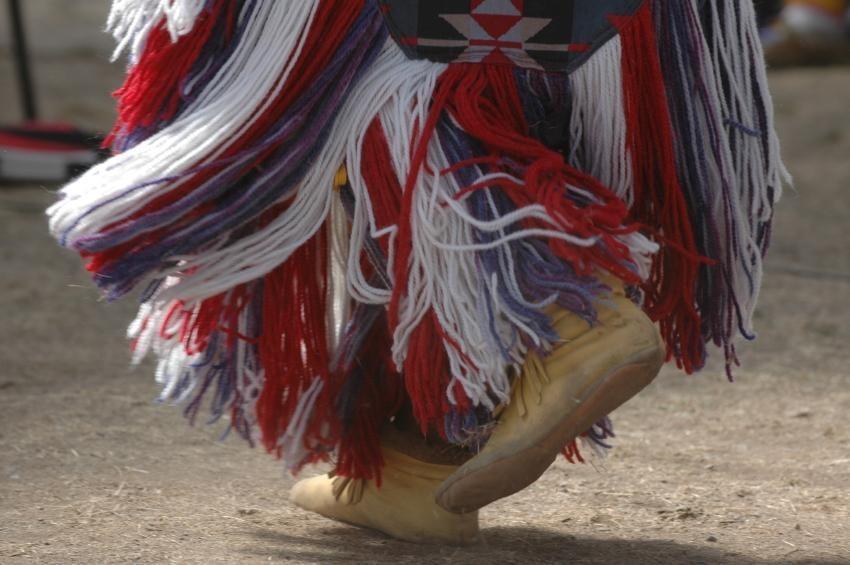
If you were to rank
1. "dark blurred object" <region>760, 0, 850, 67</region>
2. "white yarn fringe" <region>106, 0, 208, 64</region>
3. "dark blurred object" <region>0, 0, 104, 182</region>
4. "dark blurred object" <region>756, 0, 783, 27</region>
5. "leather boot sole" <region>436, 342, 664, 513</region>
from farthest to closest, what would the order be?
"dark blurred object" <region>760, 0, 850, 67</region> → "dark blurred object" <region>756, 0, 783, 27</region> → "dark blurred object" <region>0, 0, 104, 182</region> → "white yarn fringe" <region>106, 0, 208, 64</region> → "leather boot sole" <region>436, 342, 664, 513</region>

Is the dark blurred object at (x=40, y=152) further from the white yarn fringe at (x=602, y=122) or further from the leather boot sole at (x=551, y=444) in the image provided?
the leather boot sole at (x=551, y=444)

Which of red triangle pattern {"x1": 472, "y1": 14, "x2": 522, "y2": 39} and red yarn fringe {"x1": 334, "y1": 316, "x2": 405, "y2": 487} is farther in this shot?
red yarn fringe {"x1": 334, "y1": 316, "x2": 405, "y2": 487}

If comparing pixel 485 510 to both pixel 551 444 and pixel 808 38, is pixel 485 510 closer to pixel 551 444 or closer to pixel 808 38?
pixel 551 444

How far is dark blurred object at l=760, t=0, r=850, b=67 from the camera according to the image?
6.35m

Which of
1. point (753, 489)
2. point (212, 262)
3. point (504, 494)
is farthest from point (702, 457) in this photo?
point (212, 262)

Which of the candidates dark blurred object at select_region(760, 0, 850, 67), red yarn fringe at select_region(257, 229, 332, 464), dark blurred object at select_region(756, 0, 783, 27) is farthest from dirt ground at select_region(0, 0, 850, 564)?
dark blurred object at select_region(760, 0, 850, 67)

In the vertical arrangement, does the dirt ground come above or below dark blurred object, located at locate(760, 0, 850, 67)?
below

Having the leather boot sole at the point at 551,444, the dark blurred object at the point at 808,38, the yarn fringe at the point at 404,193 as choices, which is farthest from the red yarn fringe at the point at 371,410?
the dark blurred object at the point at 808,38

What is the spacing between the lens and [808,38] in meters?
6.36

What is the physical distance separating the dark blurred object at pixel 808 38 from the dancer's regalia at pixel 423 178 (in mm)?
4987

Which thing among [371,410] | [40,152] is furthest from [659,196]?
[40,152]

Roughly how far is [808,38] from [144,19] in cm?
529

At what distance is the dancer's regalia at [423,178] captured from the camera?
142 cm

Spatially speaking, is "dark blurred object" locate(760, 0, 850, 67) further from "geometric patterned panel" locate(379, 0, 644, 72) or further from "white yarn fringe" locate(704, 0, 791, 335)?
"geometric patterned panel" locate(379, 0, 644, 72)
